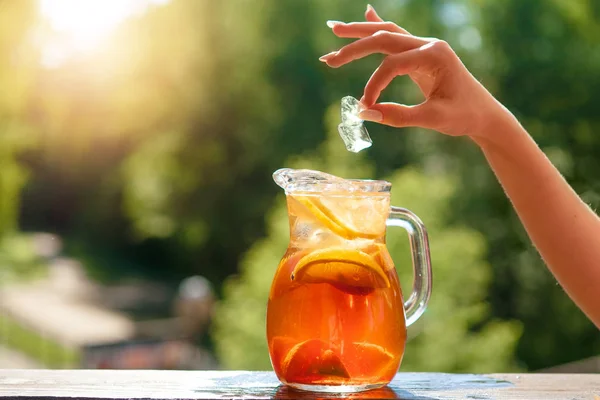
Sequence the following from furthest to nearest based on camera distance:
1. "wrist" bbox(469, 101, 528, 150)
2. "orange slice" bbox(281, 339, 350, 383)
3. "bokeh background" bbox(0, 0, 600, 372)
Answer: "bokeh background" bbox(0, 0, 600, 372), "wrist" bbox(469, 101, 528, 150), "orange slice" bbox(281, 339, 350, 383)

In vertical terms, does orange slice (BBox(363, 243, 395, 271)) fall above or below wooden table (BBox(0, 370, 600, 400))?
above

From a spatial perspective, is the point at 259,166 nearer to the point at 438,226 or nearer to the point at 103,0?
the point at 103,0

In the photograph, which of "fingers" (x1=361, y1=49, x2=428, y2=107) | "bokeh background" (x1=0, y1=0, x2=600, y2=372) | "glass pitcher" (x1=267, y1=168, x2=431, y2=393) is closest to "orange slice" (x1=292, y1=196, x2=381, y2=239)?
"glass pitcher" (x1=267, y1=168, x2=431, y2=393)

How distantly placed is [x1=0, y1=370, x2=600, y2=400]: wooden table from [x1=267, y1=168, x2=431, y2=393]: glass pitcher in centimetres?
2

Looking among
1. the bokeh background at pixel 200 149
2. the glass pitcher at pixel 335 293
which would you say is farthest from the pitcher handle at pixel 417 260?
the bokeh background at pixel 200 149

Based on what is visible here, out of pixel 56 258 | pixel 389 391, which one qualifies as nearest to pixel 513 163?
pixel 389 391

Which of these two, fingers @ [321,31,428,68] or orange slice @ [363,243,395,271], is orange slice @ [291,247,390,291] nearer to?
orange slice @ [363,243,395,271]

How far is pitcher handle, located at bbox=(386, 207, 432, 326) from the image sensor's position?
2.27 ft

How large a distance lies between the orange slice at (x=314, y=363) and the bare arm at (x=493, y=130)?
0.67ft

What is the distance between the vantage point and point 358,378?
612 millimetres

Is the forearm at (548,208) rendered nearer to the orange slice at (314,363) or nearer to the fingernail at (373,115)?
the fingernail at (373,115)

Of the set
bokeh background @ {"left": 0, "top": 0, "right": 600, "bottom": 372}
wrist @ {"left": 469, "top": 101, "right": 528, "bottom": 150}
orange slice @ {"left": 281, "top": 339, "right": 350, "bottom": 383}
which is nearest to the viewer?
orange slice @ {"left": 281, "top": 339, "right": 350, "bottom": 383}

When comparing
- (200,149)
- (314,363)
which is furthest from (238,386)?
(200,149)

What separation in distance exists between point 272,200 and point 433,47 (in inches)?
326
